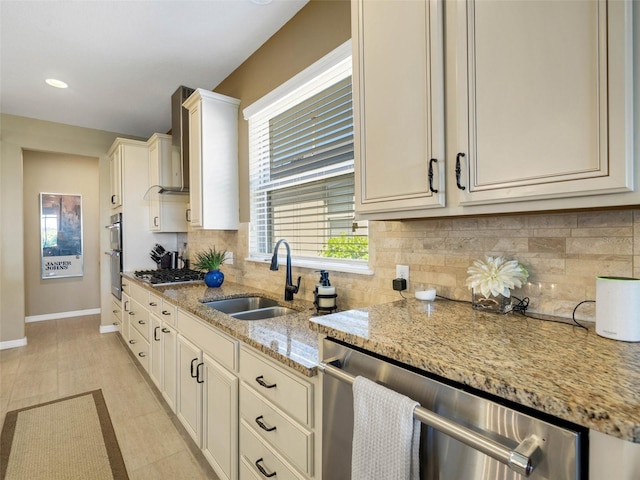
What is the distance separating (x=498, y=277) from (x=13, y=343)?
5258mm

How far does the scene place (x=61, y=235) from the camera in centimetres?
532

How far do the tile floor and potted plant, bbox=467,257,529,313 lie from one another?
174cm

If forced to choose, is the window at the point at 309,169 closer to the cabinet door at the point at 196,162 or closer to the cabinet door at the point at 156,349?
the cabinet door at the point at 196,162

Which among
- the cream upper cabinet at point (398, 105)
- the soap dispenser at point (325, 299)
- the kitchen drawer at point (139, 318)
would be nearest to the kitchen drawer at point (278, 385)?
the soap dispenser at point (325, 299)

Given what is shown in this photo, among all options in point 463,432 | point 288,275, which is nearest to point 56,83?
point 288,275

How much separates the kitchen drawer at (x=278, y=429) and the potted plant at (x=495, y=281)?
737mm

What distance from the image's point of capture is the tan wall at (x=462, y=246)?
100cm

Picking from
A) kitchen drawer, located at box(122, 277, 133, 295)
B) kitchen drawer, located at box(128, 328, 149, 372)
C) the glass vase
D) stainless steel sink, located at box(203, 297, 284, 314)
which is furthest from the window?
kitchen drawer, located at box(122, 277, 133, 295)

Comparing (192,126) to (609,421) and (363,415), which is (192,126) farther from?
(609,421)

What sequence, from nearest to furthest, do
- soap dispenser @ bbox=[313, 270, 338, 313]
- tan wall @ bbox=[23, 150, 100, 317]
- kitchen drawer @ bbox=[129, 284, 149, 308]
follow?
soap dispenser @ bbox=[313, 270, 338, 313], kitchen drawer @ bbox=[129, 284, 149, 308], tan wall @ bbox=[23, 150, 100, 317]

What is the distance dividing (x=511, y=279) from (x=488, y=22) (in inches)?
30.5

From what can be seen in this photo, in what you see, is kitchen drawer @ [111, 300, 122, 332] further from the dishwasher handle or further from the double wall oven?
the dishwasher handle

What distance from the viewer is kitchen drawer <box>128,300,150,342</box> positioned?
9.63 ft

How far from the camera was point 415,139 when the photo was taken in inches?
45.2
